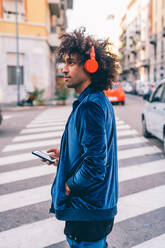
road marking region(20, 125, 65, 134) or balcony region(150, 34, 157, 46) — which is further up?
balcony region(150, 34, 157, 46)

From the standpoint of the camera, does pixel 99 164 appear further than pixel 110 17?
No

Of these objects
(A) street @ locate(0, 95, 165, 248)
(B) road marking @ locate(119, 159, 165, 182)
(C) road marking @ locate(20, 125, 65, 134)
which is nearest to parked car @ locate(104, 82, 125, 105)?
(C) road marking @ locate(20, 125, 65, 134)

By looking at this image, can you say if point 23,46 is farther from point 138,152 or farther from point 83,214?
point 83,214

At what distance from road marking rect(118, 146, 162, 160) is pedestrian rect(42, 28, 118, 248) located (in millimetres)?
4696

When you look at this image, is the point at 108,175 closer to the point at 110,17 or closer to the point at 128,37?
the point at 128,37

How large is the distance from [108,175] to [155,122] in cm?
581

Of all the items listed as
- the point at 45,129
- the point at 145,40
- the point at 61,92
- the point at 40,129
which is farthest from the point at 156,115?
the point at 145,40

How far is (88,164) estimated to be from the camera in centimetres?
160

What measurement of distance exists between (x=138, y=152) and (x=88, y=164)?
5489 mm

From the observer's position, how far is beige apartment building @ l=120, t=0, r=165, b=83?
44.7m

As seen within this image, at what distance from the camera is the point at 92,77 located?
179 cm

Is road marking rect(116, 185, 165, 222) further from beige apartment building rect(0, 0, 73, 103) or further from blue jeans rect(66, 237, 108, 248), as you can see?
beige apartment building rect(0, 0, 73, 103)

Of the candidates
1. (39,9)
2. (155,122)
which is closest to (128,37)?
(39,9)

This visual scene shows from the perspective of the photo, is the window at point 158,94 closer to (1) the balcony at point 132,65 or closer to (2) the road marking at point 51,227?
(2) the road marking at point 51,227
